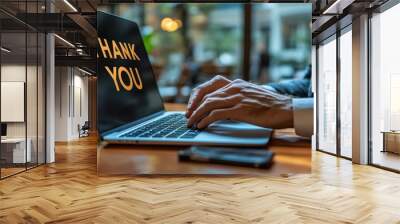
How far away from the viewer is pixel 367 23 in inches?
299

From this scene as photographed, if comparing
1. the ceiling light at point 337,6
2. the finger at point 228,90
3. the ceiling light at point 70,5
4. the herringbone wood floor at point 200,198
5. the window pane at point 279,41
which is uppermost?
the ceiling light at point 70,5

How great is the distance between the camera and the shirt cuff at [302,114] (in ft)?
12.3

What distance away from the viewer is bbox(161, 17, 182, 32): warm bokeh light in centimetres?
378

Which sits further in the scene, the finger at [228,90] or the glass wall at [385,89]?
the glass wall at [385,89]

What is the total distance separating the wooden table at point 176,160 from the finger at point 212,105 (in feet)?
0.60

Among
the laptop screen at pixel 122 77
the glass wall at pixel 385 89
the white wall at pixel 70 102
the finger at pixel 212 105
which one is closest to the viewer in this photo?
the laptop screen at pixel 122 77

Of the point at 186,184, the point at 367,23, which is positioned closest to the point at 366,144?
the point at 367,23

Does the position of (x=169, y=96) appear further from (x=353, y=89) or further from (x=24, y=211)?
(x=353, y=89)

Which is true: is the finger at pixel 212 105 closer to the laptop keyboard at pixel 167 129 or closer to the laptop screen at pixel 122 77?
the laptop keyboard at pixel 167 129

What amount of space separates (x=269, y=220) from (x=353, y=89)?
512 cm

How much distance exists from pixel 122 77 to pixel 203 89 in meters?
0.77

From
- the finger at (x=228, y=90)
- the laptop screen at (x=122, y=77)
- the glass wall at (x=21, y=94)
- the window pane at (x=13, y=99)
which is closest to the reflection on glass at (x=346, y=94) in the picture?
the finger at (x=228, y=90)

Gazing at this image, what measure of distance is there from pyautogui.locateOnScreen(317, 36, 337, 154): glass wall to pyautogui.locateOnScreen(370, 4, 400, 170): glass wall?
1.94 meters

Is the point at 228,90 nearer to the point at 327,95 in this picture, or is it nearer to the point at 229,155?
the point at 229,155
